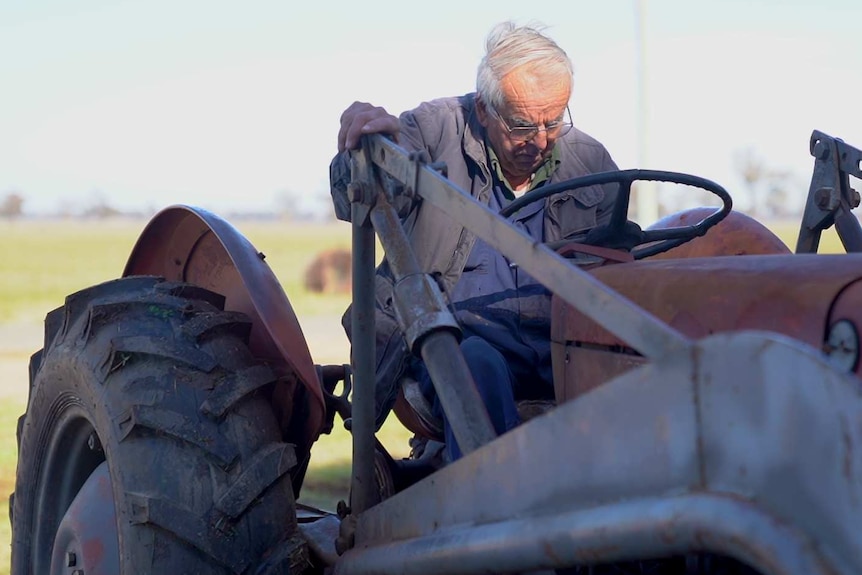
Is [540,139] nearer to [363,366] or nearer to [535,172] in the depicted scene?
[535,172]

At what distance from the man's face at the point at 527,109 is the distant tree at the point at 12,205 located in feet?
247

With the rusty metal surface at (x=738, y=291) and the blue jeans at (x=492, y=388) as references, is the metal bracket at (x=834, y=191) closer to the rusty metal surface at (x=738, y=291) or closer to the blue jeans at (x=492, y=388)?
the rusty metal surface at (x=738, y=291)

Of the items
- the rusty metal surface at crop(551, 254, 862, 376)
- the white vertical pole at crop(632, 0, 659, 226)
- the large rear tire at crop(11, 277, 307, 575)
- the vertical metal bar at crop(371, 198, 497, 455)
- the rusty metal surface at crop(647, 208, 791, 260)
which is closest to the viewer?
the rusty metal surface at crop(551, 254, 862, 376)

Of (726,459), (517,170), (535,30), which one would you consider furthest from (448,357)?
(535,30)

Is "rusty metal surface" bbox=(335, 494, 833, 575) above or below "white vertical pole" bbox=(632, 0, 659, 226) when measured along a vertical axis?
below

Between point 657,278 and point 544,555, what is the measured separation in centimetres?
69

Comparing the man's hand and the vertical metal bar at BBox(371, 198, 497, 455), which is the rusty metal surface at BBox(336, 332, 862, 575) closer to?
the vertical metal bar at BBox(371, 198, 497, 455)

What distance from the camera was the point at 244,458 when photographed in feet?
7.55

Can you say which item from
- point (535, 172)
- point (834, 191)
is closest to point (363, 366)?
point (535, 172)

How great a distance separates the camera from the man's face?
2.99 metres

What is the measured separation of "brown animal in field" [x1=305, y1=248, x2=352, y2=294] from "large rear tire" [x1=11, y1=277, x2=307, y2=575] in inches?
740

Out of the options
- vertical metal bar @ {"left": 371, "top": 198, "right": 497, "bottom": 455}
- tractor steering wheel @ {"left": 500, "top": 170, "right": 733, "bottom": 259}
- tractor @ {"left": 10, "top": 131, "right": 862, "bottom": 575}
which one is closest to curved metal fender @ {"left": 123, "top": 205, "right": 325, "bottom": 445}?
tractor @ {"left": 10, "top": 131, "right": 862, "bottom": 575}

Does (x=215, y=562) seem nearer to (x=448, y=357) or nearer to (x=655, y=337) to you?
(x=448, y=357)

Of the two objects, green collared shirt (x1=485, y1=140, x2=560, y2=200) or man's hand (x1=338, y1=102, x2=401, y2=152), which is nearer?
man's hand (x1=338, y1=102, x2=401, y2=152)
